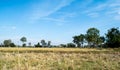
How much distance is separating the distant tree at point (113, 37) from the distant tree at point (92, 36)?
1163cm

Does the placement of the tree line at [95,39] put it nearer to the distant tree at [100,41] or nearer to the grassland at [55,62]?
the distant tree at [100,41]

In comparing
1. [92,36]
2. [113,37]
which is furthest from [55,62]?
[92,36]

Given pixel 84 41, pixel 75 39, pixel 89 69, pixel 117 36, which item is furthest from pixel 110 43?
pixel 89 69

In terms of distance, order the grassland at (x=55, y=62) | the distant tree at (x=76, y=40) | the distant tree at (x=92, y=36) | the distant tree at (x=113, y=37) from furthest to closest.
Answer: the distant tree at (x=76, y=40) < the distant tree at (x=92, y=36) < the distant tree at (x=113, y=37) < the grassland at (x=55, y=62)

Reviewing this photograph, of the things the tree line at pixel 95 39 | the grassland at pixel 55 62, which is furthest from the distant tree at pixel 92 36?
the grassland at pixel 55 62

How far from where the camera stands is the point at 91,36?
11956 cm

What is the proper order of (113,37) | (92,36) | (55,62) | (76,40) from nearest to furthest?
(55,62)
(113,37)
(92,36)
(76,40)

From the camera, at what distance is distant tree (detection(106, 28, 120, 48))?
9962 cm

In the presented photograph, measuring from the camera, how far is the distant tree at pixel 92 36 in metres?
118

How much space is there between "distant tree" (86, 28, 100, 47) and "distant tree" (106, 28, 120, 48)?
458 inches

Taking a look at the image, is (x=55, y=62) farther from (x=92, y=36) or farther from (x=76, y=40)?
(x=76, y=40)

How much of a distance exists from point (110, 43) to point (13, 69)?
321 feet

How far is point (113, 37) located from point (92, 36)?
18.5 meters

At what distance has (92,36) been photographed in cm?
11912
